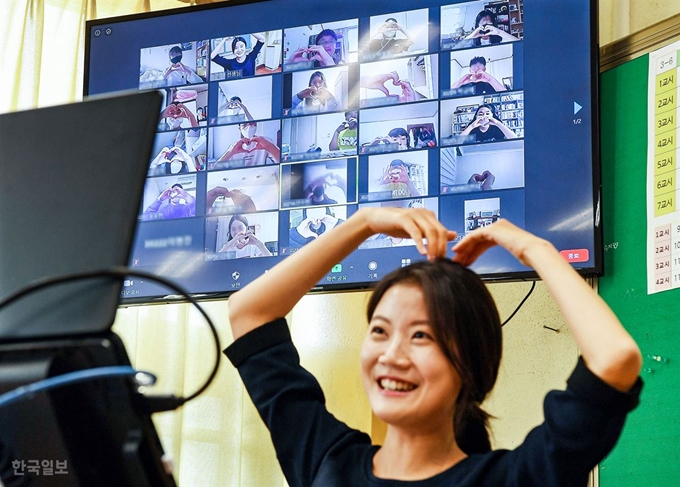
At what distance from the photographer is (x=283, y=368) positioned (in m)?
1.41

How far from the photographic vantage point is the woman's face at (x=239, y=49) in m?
2.37

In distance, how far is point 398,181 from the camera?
2.17 m

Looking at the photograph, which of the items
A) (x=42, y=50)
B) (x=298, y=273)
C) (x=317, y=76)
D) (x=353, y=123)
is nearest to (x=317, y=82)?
(x=317, y=76)

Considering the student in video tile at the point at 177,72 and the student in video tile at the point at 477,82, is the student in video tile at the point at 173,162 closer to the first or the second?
the student in video tile at the point at 177,72

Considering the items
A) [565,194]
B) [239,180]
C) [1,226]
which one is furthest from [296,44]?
[1,226]

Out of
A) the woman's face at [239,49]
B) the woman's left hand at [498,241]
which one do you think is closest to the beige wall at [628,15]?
the woman's face at [239,49]

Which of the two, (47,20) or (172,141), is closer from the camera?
(172,141)

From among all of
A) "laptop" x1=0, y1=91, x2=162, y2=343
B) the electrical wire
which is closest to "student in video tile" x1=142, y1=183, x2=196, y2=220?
"laptop" x1=0, y1=91, x2=162, y2=343

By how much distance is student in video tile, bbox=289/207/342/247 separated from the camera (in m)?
2.20

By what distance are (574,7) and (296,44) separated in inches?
24.3

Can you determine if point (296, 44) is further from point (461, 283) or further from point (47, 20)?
point (461, 283)

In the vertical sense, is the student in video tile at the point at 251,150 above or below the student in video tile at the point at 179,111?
below

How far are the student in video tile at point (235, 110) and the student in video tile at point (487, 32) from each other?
1.72 ft

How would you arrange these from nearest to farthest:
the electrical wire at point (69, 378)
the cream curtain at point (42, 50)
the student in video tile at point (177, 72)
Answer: the electrical wire at point (69, 378)
the student in video tile at point (177, 72)
the cream curtain at point (42, 50)
